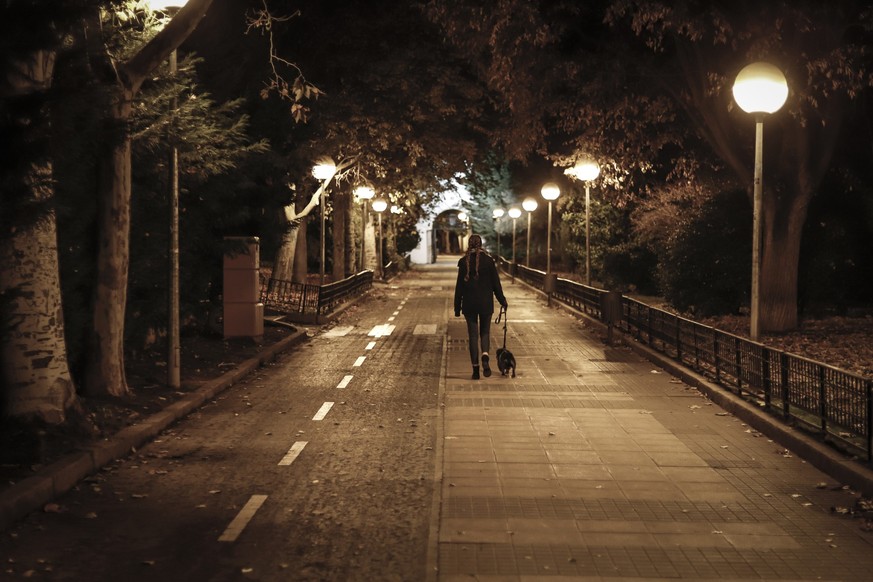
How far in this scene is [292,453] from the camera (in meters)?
9.52

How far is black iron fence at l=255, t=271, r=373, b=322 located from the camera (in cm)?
2532

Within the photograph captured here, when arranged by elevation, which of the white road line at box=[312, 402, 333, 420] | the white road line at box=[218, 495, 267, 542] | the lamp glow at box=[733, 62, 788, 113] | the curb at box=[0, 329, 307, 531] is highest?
the lamp glow at box=[733, 62, 788, 113]

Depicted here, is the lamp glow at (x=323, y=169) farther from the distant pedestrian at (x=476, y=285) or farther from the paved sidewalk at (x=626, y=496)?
the paved sidewalk at (x=626, y=496)

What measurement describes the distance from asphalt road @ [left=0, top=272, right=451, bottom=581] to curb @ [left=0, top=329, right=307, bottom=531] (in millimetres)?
107

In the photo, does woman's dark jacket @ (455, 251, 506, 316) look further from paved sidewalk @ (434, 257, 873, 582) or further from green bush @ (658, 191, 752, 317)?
green bush @ (658, 191, 752, 317)

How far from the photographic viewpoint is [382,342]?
2084cm

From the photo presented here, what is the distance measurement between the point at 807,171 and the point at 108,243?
13.7 metres

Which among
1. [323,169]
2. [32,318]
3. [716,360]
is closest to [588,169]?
[323,169]

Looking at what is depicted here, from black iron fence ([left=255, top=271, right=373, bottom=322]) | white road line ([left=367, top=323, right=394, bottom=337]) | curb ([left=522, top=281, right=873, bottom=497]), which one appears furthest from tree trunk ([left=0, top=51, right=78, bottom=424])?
black iron fence ([left=255, top=271, right=373, bottom=322])

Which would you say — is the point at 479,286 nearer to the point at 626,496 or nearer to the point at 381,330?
the point at 626,496

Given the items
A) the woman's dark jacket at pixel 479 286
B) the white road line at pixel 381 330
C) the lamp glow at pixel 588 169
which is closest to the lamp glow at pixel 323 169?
the white road line at pixel 381 330

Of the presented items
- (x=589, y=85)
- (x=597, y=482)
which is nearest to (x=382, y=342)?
(x=589, y=85)

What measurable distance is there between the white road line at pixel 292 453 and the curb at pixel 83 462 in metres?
1.53

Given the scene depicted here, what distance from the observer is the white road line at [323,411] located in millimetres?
11617
